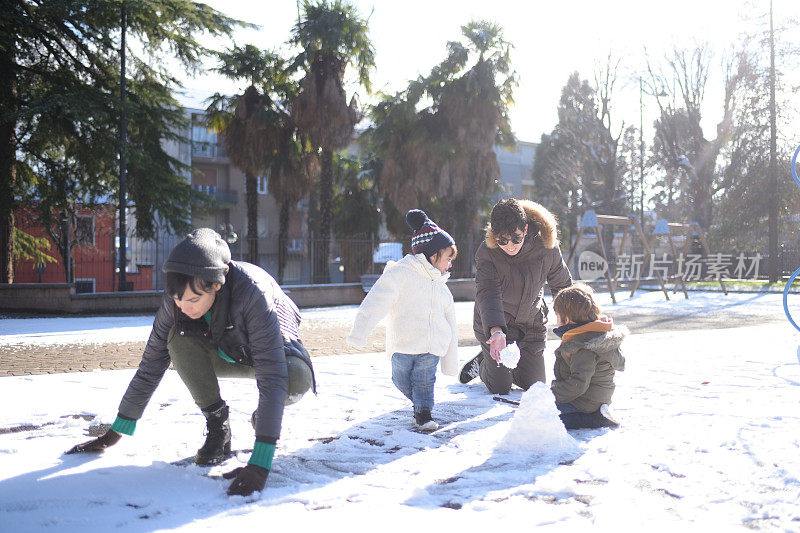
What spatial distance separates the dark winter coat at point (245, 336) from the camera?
8.10ft

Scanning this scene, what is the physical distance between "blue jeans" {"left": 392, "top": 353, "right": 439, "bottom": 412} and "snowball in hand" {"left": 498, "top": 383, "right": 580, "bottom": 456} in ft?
1.96

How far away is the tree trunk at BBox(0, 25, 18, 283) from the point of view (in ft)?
44.3

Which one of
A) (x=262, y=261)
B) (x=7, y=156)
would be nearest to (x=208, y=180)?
(x=262, y=261)

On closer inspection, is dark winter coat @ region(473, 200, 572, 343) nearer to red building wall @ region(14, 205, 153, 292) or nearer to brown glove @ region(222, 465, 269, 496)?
brown glove @ region(222, 465, 269, 496)

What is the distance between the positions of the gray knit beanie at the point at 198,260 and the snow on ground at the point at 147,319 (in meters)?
6.10

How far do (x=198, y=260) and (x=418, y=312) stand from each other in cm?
155

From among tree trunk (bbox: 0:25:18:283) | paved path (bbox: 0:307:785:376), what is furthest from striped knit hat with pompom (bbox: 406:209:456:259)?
tree trunk (bbox: 0:25:18:283)

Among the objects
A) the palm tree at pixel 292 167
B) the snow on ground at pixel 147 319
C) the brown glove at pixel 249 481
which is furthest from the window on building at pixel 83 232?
the brown glove at pixel 249 481

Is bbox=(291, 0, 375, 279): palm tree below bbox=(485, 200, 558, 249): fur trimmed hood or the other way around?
the other way around

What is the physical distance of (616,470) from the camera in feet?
9.07

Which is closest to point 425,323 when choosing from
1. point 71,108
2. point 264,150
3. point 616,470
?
point 616,470

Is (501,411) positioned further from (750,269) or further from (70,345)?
(750,269)

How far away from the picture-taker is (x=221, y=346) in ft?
8.79

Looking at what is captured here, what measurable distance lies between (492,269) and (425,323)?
2.87 feet
